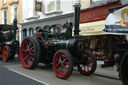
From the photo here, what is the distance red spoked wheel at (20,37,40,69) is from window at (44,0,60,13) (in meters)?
7.79

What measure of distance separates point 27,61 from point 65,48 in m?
2.48

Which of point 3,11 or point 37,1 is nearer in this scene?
point 37,1

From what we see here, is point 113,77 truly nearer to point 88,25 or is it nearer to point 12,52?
point 88,25

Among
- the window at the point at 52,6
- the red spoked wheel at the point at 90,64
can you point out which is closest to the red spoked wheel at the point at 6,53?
the red spoked wheel at the point at 90,64

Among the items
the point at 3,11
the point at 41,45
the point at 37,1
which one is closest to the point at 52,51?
the point at 41,45

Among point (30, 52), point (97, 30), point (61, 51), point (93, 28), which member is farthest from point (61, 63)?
point (93, 28)

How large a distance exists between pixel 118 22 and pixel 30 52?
4.26 metres

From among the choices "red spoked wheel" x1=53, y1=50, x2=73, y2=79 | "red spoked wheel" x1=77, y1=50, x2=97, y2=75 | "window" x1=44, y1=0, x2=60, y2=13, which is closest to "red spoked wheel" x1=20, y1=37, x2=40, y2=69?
"red spoked wheel" x1=53, y1=50, x2=73, y2=79

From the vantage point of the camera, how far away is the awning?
33.0 ft

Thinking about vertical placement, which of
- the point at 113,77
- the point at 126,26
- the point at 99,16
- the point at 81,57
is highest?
the point at 99,16

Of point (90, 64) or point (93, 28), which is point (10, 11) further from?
point (90, 64)

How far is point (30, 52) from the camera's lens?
25.1ft

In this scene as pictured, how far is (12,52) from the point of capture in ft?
33.8

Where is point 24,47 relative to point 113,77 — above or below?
above
